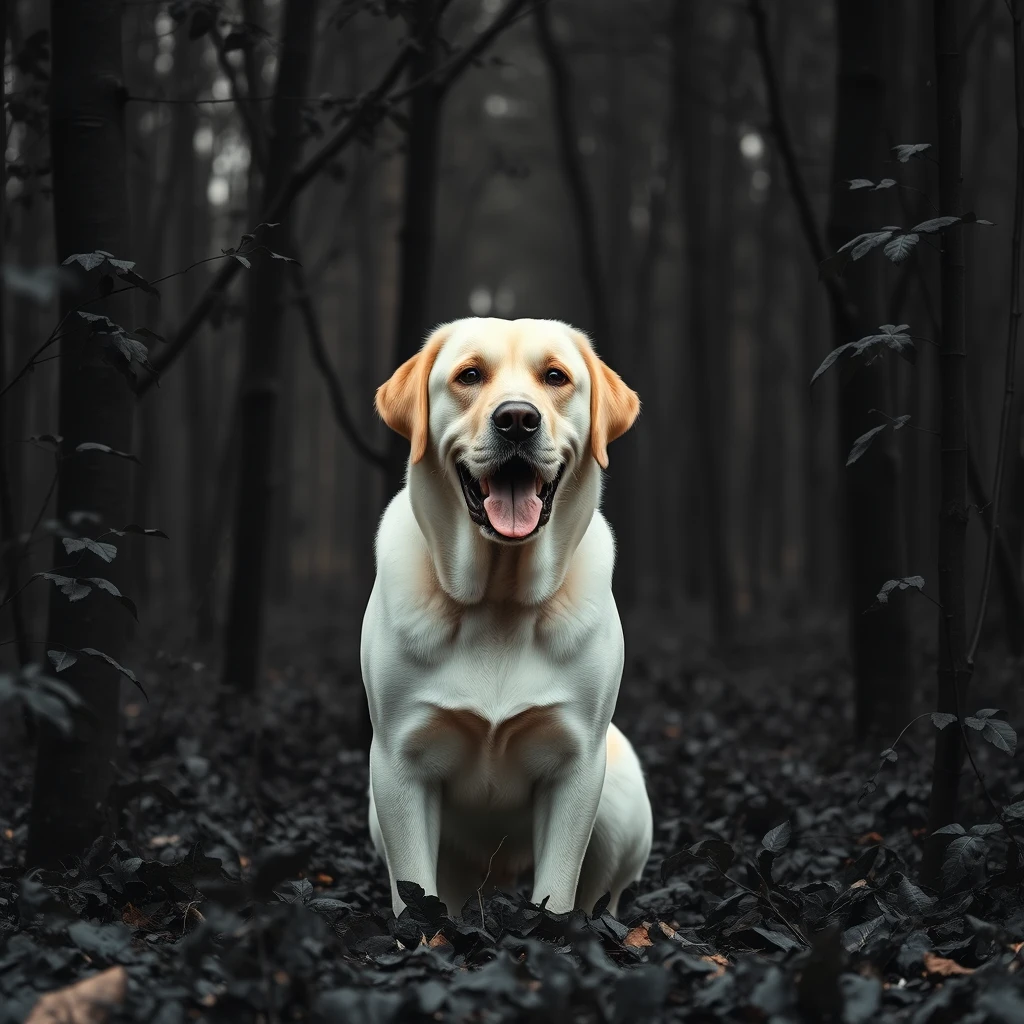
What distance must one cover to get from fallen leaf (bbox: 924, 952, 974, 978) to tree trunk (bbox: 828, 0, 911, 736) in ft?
11.7

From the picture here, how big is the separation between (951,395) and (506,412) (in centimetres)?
138

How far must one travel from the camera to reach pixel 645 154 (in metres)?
24.9

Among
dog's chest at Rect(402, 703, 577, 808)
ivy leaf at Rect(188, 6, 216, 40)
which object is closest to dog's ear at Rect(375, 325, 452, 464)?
dog's chest at Rect(402, 703, 577, 808)

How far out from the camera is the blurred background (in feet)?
22.3

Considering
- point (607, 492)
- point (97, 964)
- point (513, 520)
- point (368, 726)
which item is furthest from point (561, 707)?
point (607, 492)

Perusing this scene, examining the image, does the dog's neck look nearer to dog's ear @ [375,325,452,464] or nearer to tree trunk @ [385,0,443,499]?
dog's ear @ [375,325,452,464]

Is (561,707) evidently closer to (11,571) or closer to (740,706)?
(11,571)

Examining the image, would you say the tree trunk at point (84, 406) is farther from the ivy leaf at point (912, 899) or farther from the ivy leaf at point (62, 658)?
the ivy leaf at point (912, 899)

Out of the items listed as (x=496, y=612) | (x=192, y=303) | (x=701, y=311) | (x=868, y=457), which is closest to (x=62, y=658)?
(x=496, y=612)

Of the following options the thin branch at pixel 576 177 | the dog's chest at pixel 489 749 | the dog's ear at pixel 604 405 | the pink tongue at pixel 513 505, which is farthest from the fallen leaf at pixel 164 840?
the thin branch at pixel 576 177

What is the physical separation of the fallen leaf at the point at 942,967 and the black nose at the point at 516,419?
1724mm

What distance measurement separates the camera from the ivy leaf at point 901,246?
11.7ft

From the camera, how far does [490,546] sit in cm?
387

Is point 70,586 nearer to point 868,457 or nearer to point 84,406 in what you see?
point 84,406
